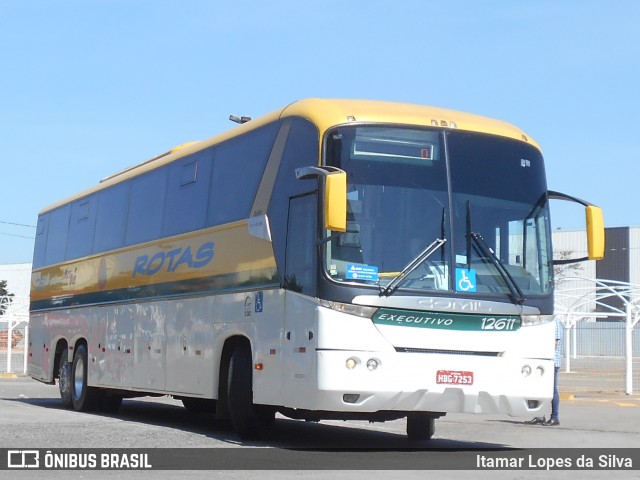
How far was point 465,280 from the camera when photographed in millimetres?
12734

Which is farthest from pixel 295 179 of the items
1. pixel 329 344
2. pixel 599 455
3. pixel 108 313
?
pixel 108 313

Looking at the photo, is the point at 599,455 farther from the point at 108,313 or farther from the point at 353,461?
the point at 108,313

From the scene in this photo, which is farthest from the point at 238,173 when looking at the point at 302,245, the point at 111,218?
the point at 111,218

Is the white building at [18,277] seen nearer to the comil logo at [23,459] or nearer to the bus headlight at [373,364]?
the comil logo at [23,459]

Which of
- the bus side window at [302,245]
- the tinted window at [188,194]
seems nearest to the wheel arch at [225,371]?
the tinted window at [188,194]

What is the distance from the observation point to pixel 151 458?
38.5 feet

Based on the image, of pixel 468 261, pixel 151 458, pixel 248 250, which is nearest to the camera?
pixel 151 458

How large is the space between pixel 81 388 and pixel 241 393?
278 inches

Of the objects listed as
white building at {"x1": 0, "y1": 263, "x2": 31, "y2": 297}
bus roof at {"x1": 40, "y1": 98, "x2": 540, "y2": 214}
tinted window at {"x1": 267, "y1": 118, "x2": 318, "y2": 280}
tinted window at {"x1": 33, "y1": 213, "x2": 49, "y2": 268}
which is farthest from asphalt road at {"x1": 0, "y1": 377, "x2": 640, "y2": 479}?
white building at {"x1": 0, "y1": 263, "x2": 31, "y2": 297}

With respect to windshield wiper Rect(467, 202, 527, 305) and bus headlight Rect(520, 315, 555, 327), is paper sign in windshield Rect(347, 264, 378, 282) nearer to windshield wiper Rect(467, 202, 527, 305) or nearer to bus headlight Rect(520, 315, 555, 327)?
windshield wiper Rect(467, 202, 527, 305)

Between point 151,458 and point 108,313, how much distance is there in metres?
7.93

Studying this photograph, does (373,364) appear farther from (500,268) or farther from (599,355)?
(599,355)

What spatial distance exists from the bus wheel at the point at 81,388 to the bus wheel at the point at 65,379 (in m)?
0.14

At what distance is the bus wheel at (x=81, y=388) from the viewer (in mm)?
20469
